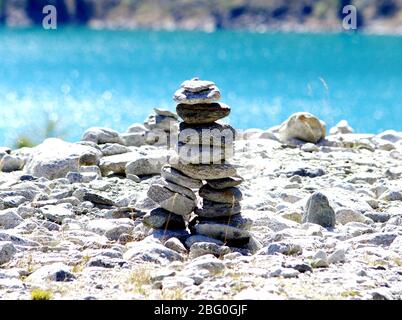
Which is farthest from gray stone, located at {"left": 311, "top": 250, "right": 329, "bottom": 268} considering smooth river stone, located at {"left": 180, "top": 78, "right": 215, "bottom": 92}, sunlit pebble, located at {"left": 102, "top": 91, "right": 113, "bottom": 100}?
sunlit pebble, located at {"left": 102, "top": 91, "right": 113, "bottom": 100}

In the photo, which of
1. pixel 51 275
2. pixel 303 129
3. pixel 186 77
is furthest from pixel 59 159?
pixel 186 77

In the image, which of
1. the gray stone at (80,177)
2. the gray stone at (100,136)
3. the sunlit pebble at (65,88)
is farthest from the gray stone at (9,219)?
the sunlit pebble at (65,88)

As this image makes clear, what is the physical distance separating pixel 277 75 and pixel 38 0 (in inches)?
3121

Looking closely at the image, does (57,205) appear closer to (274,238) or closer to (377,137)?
(274,238)

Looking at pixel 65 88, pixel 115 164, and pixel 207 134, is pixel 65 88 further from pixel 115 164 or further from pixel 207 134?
pixel 207 134

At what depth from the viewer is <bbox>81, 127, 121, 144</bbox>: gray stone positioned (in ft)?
45.5

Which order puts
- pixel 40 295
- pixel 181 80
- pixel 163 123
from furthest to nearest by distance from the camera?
pixel 181 80
pixel 163 123
pixel 40 295

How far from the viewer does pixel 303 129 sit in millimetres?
14914

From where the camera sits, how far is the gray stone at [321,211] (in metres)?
9.03

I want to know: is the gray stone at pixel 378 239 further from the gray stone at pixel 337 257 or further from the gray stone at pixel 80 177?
the gray stone at pixel 80 177

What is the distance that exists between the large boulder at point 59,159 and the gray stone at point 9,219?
240 cm

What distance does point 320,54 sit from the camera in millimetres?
63438

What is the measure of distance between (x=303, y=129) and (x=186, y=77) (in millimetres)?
28353

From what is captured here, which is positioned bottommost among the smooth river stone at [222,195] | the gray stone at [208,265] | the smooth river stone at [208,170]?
the gray stone at [208,265]
